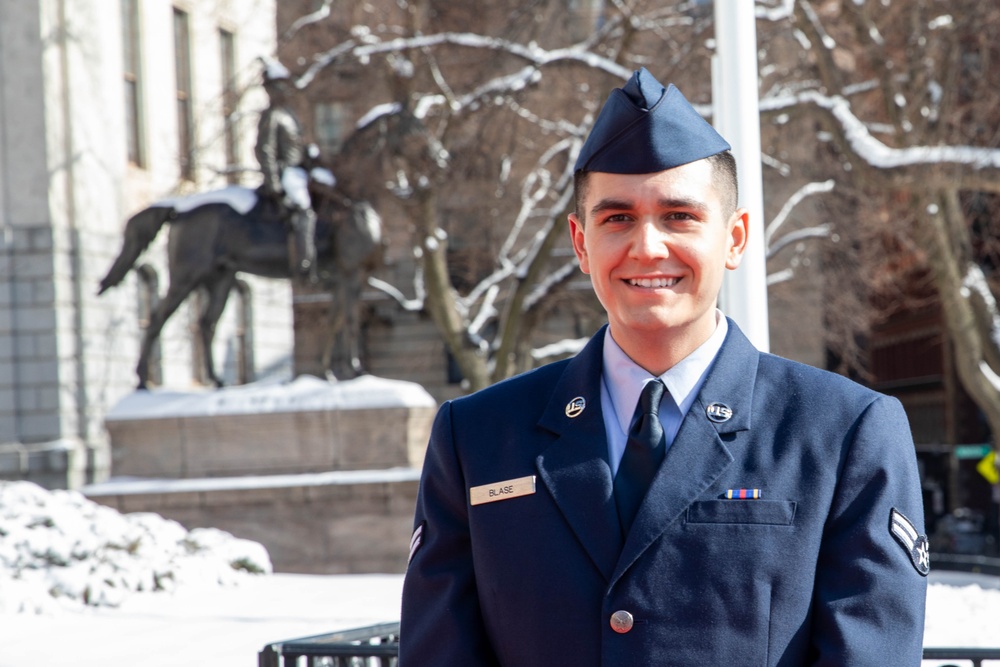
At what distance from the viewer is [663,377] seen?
260 centimetres

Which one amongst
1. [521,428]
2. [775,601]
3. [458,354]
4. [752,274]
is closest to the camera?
[775,601]

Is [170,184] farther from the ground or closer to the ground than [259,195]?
farther from the ground

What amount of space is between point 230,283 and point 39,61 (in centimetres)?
1037

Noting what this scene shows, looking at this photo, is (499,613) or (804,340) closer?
(499,613)

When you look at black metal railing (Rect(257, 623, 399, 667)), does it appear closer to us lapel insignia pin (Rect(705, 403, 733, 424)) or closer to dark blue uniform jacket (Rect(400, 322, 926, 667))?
dark blue uniform jacket (Rect(400, 322, 926, 667))

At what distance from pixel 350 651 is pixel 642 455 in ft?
11.0

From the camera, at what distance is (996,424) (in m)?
19.9

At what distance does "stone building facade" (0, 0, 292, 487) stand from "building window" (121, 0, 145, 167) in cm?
2

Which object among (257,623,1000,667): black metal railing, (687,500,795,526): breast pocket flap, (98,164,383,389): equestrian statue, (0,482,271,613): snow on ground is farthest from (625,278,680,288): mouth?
(98,164,383,389): equestrian statue

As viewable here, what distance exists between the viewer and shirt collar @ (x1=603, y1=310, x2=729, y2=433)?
2.60m

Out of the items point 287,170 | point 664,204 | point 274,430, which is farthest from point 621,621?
point 287,170

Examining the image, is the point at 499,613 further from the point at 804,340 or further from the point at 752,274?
the point at 804,340

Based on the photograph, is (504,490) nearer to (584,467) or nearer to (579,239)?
(584,467)

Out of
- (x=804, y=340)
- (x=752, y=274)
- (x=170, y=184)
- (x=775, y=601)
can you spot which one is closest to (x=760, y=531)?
(x=775, y=601)
